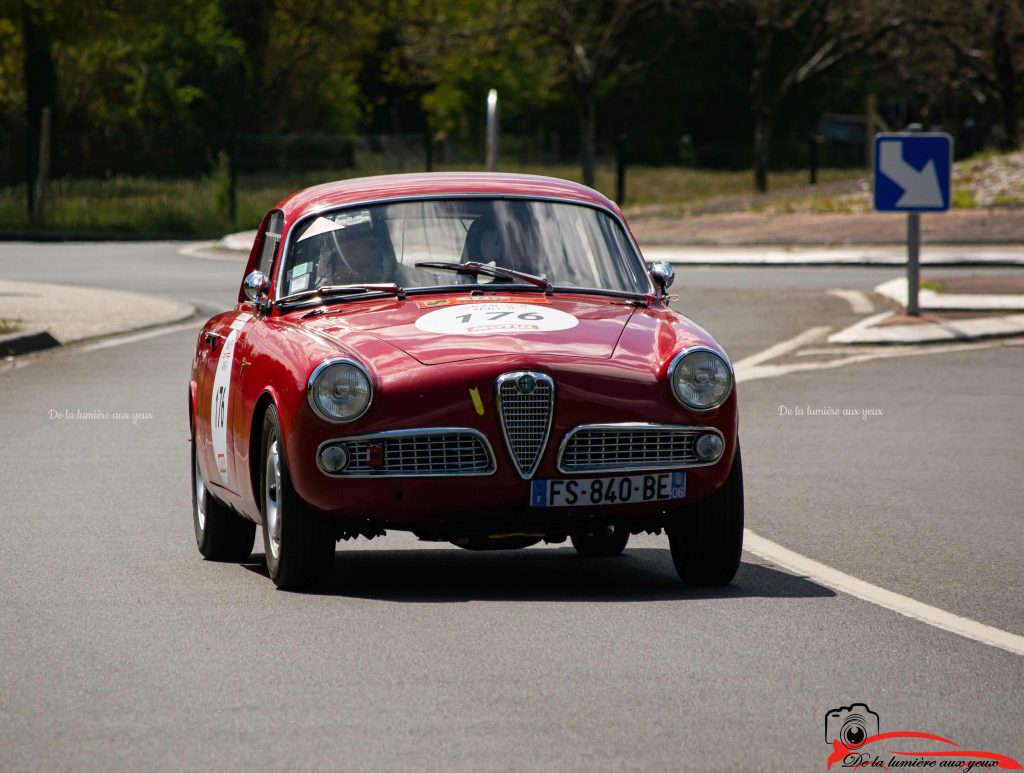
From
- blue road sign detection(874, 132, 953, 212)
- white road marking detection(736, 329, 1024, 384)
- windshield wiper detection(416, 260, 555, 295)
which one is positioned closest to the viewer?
windshield wiper detection(416, 260, 555, 295)

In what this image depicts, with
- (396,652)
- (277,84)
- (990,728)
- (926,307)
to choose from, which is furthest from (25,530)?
(277,84)

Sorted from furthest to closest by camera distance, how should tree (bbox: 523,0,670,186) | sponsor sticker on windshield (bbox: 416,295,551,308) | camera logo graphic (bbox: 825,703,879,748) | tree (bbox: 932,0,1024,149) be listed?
1. tree (bbox: 523,0,670,186)
2. tree (bbox: 932,0,1024,149)
3. sponsor sticker on windshield (bbox: 416,295,551,308)
4. camera logo graphic (bbox: 825,703,879,748)

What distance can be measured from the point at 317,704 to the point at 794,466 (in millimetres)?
6380

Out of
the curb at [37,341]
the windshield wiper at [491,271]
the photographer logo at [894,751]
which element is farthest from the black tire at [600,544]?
the curb at [37,341]

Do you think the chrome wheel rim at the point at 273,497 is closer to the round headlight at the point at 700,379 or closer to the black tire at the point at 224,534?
the black tire at the point at 224,534

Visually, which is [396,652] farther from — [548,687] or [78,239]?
[78,239]

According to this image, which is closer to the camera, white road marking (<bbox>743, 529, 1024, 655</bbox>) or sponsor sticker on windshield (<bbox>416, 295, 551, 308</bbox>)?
white road marking (<bbox>743, 529, 1024, 655</bbox>)

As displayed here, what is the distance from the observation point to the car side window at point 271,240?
29.3 ft

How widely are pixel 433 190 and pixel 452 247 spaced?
283 millimetres

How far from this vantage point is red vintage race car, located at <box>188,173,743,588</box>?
7.33m

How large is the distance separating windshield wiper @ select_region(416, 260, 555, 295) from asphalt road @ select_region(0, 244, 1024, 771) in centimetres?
117

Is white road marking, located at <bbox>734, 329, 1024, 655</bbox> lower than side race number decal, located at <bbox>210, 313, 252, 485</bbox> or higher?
lower

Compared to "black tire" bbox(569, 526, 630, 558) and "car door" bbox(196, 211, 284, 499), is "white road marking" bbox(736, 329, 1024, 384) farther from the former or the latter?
"car door" bbox(196, 211, 284, 499)

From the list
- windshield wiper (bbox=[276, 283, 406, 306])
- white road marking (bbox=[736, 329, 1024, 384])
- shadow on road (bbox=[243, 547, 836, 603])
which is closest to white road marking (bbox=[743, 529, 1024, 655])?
shadow on road (bbox=[243, 547, 836, 603])
